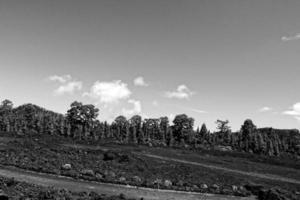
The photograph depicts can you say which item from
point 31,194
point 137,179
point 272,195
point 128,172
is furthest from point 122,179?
point 272,195

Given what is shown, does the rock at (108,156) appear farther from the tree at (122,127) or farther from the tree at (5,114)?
the tree at (5,114)

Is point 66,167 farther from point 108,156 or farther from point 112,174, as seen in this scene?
point 108,156

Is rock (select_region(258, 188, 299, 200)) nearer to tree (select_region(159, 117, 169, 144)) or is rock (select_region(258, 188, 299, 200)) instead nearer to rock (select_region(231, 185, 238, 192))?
rock (select_region(231, 185, 238, 192))

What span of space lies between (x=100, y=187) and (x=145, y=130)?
133 m

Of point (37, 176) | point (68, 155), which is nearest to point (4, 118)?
point (68, 155)

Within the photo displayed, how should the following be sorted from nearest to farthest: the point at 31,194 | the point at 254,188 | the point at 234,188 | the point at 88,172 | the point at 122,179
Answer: the point at 31,194
the point at 122,179
the point at 88,172
the point at 234,188
the point at 254,188

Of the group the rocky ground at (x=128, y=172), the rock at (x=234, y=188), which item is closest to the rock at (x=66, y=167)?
the rocky ground at (x=128, y=172)

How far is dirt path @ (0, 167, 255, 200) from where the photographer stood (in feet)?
71.8

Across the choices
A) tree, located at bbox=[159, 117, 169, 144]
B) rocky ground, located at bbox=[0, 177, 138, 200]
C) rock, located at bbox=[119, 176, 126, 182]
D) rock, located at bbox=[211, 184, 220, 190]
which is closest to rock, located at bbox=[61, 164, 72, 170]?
rock, located at bbox=[119, 176, 126, 182]

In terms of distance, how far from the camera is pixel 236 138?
480ft

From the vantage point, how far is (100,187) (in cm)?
2327

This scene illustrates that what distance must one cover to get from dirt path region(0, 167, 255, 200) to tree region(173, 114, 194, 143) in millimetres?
114895

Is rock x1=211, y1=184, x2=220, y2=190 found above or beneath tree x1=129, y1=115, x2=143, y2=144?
beneath

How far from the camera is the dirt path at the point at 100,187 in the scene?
862 inches
